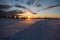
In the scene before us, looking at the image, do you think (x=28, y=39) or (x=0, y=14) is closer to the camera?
(x=28, y=39)

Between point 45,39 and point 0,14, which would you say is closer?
point 45,39

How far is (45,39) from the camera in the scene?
565 centimetres

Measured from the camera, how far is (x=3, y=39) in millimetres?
5352

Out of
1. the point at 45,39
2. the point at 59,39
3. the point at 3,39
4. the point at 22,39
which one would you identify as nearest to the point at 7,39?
the point at 3,39

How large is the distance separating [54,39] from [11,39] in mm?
1619

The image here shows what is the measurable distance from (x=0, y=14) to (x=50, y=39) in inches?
127

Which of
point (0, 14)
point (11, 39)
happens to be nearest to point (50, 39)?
point (11, 39)

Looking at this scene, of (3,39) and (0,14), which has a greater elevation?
(0,14)

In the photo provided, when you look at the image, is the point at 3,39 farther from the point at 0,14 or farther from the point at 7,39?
the point at 0,14

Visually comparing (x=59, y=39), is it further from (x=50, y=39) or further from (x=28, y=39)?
(x=28, y=39)

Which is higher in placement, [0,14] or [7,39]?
Result: [0,14]

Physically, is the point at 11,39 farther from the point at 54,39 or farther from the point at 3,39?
the point at 54,39

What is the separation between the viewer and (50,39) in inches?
222

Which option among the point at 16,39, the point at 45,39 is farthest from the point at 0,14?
the point at 45,39
